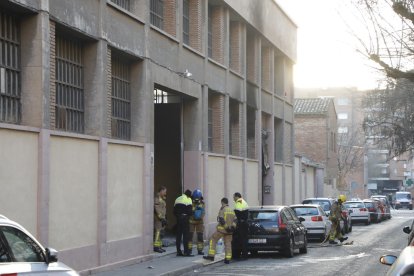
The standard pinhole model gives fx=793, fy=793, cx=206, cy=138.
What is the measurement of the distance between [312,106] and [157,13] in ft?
147

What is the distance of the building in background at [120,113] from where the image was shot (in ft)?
50.2

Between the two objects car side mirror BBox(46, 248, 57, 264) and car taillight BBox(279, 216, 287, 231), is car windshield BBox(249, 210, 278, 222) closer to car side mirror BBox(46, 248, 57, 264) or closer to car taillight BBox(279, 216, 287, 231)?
car taillight BBox(279, 216, 287, 231)

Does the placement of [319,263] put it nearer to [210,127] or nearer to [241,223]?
[241,223]

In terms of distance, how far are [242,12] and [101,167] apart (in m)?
14.8

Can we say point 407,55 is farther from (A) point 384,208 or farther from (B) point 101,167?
(A) point 384,208

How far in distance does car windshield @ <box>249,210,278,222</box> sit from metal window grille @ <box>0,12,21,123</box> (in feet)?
29.4

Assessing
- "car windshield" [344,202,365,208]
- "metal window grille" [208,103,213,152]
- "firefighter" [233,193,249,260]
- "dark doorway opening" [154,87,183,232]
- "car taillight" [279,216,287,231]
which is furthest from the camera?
"car windshield" [344,202,365,208]

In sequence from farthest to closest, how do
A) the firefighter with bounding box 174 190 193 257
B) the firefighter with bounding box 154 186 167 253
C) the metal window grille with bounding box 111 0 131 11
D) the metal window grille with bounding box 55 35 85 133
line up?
the firefighter with bounding box 154 186 167 253 → the firefighter with bounding box 174 190 193 257 → the metal window grille with bounding box 111 0 131 11 → the metal window grille with bounding box 55 35 85 133

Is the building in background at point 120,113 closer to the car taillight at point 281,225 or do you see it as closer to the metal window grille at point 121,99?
the metal window grille at point 121,99

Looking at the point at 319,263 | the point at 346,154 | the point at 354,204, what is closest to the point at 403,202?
the point at 346,154

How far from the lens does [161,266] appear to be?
→ 19000 mm

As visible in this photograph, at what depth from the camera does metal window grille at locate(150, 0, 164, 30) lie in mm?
23148

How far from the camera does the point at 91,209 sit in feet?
58.5

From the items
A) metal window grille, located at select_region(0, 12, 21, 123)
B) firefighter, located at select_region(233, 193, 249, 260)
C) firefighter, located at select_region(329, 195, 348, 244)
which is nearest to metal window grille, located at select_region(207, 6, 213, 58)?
firefighter, located at select_region(329, 195, 348, 244)
